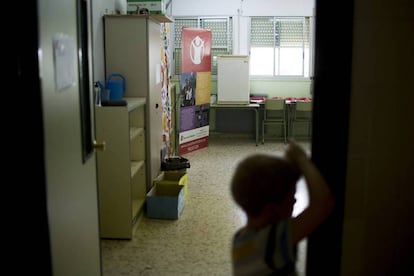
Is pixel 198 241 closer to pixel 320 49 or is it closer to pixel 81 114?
pixel 81 114

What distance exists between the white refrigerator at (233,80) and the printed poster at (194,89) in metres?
0.44

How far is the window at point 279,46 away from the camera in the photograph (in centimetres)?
784

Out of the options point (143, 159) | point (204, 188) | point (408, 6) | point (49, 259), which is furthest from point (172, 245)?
point (408, 6)

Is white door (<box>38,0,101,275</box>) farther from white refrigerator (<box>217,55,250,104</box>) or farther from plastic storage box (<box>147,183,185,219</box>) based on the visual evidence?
white refrigerator (<box>217,55,250,104</box>)

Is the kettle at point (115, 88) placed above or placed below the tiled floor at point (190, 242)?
above

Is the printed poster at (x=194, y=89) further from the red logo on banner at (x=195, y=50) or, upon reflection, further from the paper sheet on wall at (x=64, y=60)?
the paper sheet on wall at (x=64, y=60)

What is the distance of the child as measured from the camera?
3.73 feet

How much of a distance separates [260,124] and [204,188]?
3134mm

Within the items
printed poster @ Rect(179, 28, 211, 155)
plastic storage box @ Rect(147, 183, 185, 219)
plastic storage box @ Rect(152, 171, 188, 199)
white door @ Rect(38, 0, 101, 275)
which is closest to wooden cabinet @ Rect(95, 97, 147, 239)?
plastic storage box @ Rect(147, 183, 185, 219)

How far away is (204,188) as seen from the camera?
17.0 ft

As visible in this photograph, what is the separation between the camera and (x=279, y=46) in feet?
26.1

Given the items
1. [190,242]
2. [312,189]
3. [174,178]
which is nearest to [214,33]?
[174,178]

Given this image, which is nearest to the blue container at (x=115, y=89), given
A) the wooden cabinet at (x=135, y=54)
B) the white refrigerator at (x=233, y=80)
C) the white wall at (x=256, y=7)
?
the wooden cabinet at (x=135, y=54)

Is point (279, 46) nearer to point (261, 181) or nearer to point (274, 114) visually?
point (274, 114)
